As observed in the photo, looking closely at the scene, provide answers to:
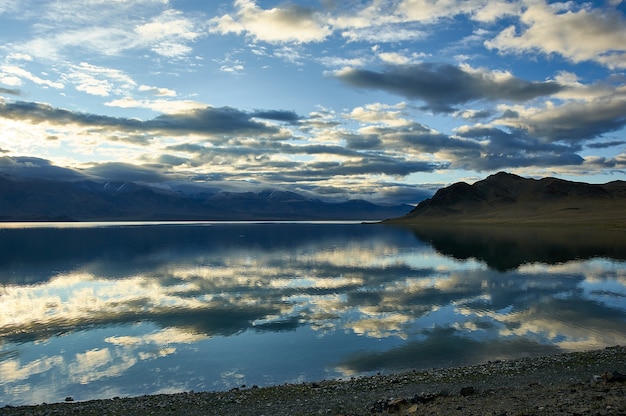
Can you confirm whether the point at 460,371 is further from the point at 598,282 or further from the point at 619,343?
the point at 598,282

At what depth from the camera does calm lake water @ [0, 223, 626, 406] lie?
78.4 feet

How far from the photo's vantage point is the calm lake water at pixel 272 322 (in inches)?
941

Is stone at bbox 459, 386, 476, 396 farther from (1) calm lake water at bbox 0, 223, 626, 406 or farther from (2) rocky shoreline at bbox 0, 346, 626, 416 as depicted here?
(1) calm lake water at bbox 0, 223, 626, 406

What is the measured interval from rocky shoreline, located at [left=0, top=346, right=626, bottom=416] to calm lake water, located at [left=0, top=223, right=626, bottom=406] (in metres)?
2.52

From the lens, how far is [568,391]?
16344 millimetres

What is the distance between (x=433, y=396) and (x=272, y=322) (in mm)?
19268

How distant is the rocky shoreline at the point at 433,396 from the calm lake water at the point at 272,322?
8.28ft

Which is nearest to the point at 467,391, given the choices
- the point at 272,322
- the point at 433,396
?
the point at 433,396

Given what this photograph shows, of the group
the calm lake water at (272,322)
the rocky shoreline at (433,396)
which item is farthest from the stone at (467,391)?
the calm lake water at (272,322)

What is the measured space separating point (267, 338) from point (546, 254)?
7330 centimetres

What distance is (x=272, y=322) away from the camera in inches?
1364

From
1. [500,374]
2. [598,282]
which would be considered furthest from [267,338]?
[598,282]

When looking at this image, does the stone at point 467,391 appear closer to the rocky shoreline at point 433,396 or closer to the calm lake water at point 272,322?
the rocky shoreline at point 433,396

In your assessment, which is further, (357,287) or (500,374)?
(357,287)
